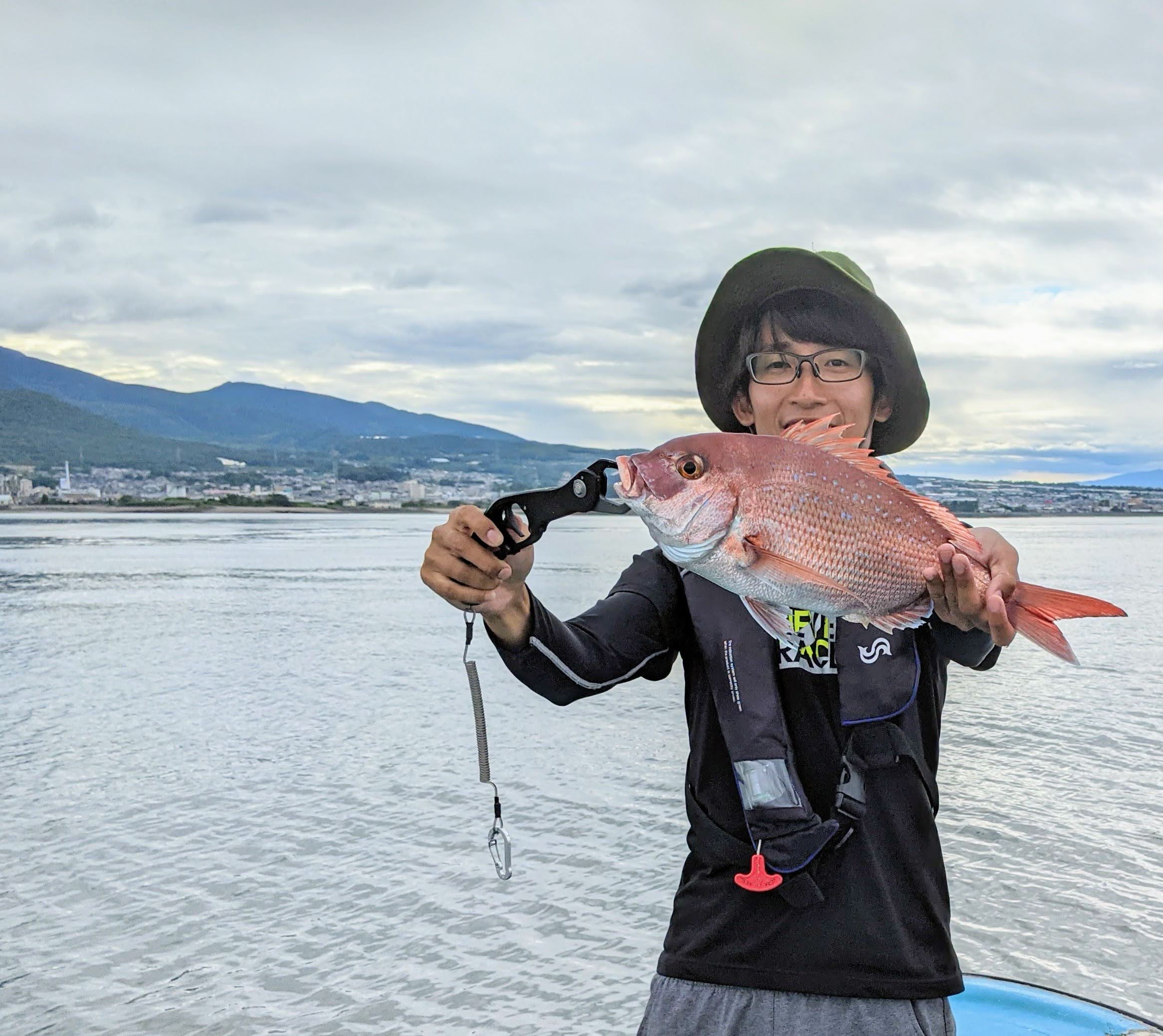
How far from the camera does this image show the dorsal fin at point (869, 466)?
101 inches

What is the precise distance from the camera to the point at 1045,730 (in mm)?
13305

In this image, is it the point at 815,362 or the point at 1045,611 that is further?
the point at 815,362

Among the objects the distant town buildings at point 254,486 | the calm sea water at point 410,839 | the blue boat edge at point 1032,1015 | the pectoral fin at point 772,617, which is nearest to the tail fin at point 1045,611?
the pectoral fin at point 772,617

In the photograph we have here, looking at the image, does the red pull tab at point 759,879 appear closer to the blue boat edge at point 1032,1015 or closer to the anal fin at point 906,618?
the anal fin at point 906,618

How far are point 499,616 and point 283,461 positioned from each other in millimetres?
193920

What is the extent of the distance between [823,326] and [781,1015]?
1.95 meters

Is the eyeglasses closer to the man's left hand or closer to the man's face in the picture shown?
the man's face

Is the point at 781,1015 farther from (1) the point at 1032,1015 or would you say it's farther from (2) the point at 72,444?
(2) the point at 72,444

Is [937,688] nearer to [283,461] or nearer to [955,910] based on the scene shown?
[955,910]

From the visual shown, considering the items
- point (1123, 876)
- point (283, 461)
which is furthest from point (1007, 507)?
point (283, 461)

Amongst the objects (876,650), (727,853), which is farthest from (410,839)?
(876,650)

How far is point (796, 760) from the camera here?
2852 mm

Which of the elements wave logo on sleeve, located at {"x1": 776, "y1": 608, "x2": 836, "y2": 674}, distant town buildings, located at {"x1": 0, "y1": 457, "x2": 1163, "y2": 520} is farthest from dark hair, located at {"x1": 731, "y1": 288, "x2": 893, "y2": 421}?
distant town buildings, located at {"x1": 0, "y1": 457, "x2": 1163, "y2": 520}

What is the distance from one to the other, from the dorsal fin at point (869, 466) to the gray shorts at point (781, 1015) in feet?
3.75
